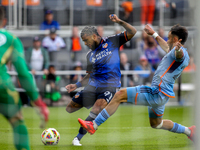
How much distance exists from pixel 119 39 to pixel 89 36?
18.0 inches

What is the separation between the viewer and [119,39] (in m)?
4.47

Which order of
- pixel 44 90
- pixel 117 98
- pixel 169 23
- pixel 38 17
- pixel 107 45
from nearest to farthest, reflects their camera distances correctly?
pixel 117 98
pixel 107 45
pixel 44 90
pixel 169 23
pixel 38 17

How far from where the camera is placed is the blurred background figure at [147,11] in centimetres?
934

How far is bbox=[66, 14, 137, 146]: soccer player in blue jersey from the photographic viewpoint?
4340mm

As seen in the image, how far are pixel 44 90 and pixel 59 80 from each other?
1.69 ft

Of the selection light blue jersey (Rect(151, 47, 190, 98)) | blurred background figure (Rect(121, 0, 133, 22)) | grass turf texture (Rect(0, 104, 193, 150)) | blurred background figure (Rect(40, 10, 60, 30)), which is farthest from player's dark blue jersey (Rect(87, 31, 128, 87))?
blurred background figure (Rect(40, 10, 60, 30))

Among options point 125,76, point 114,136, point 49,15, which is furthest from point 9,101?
point 49,15

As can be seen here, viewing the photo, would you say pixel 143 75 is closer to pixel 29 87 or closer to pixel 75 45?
pixel 75 45

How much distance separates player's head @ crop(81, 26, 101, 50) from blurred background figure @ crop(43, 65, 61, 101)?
429 cm

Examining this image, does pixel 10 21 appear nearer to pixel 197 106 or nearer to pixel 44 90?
pixel 44 90

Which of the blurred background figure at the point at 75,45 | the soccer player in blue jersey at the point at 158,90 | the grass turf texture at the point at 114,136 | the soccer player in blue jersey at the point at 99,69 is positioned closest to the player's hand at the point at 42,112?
the soccer player in blue jersey at the point at 158,90

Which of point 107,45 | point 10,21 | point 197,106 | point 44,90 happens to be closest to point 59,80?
point 44,90

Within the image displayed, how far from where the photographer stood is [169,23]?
930 cm

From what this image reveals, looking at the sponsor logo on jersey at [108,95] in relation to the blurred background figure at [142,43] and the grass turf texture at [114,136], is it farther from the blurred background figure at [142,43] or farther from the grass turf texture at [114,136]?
the blurred background figure at [142,43]
